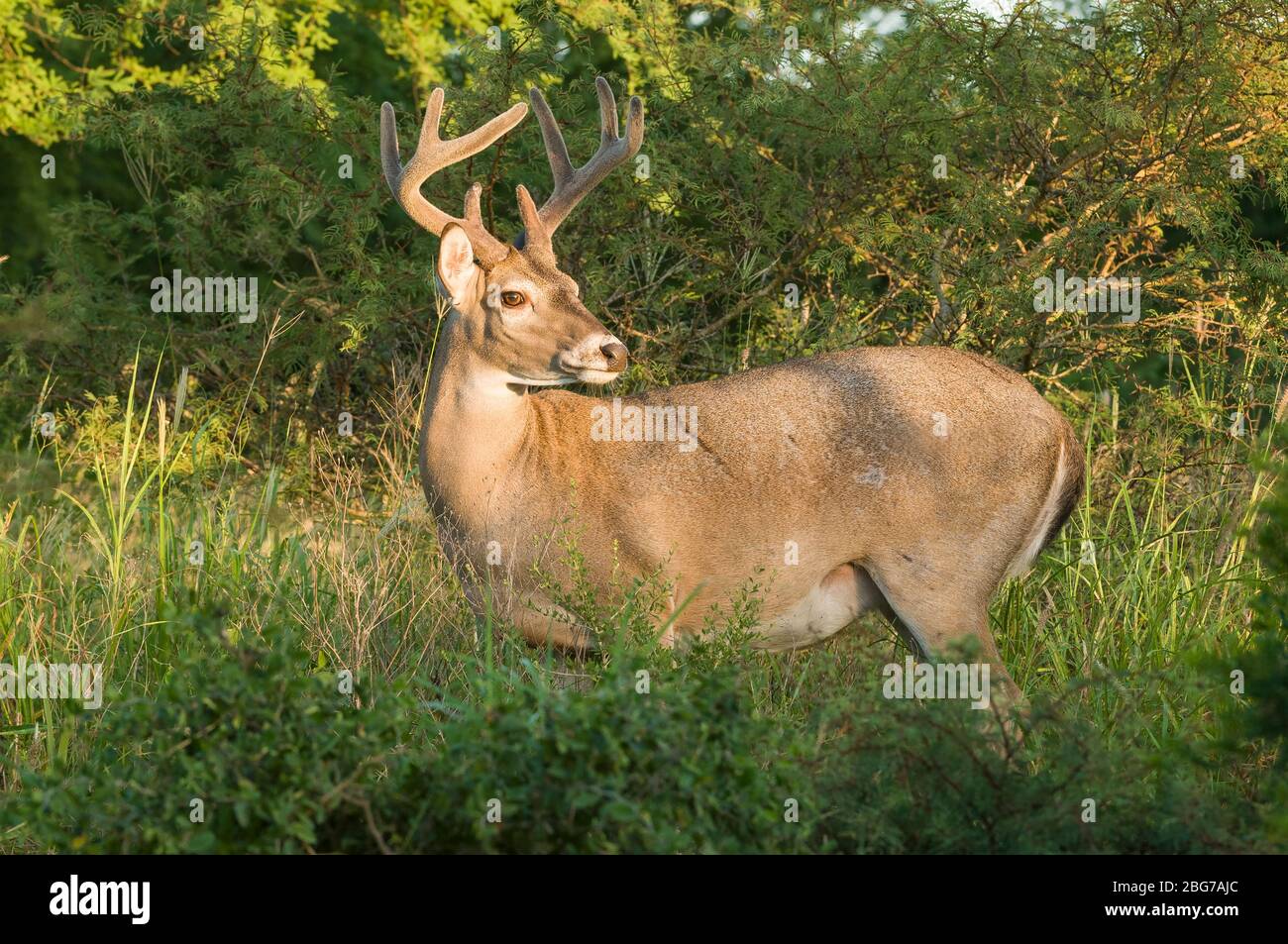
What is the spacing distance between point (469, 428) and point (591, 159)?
4.49 feet

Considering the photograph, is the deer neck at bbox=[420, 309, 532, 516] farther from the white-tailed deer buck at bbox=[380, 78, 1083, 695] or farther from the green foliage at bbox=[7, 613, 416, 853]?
the green foliage at bbox=[7, 613, 416, 853]

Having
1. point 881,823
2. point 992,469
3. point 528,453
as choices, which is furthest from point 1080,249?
point 881,823

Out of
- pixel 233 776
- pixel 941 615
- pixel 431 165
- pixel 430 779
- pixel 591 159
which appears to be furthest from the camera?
pixel 591 159

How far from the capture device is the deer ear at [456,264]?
19.9 ft

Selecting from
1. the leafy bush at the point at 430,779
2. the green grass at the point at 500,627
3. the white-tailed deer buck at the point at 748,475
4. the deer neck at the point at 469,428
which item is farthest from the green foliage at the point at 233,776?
the deer neck at the point at 469,428

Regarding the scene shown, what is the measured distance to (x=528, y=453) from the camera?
610cm

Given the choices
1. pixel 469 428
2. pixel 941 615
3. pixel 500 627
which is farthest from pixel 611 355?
pixel 941 615

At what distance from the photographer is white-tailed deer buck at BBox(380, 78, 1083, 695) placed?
5.92 m

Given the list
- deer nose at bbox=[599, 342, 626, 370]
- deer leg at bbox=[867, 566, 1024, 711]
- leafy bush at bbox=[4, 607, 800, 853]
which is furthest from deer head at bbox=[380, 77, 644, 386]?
leafy bush at bbox=[4, 607, 800, 853]

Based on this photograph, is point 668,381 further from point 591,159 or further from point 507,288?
point 507,288

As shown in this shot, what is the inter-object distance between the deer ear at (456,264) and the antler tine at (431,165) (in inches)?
4.6

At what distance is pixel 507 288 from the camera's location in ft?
19.9
